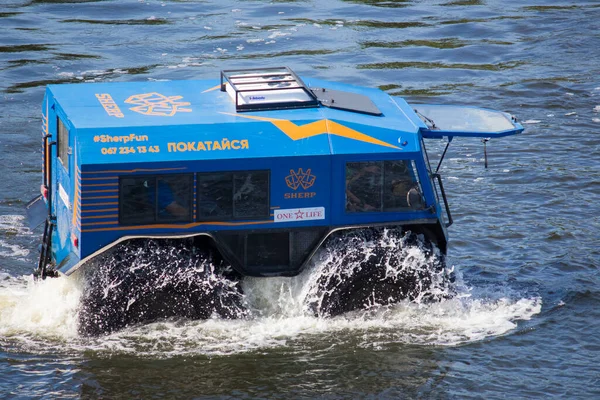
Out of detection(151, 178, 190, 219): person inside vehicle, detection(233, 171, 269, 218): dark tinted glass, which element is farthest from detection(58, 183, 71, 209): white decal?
detection(233, 171, 269, 218): dark tinted glass

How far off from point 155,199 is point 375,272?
3.05 meters

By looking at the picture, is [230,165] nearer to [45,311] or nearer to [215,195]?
[215,195]

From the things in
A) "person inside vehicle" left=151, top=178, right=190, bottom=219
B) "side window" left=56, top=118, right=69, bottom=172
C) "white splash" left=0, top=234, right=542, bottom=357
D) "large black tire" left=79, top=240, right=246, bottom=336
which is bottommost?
"white splash" left=0, top=234, right=542, bottom=357

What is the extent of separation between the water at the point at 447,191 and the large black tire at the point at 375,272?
0.21 meters

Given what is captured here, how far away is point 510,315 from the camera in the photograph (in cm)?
1395

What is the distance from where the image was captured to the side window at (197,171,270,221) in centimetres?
1225

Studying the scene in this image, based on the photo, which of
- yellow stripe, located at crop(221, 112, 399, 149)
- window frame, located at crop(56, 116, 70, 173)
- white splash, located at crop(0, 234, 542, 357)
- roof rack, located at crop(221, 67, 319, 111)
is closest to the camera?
yellow stripe, located at crop(221, 112, 399, 149)

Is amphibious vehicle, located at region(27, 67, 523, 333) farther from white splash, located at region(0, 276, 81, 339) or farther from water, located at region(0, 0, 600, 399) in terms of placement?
water, located at region(0, 0, 600, 399)

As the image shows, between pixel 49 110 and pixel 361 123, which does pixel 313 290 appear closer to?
pixel 361 123

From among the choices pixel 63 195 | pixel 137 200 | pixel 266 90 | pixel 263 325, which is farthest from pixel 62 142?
pixel 263 325

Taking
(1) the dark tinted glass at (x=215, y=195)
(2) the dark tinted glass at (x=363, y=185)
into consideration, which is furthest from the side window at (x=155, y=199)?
(2) the dark tinted glass at (x=363, y=185)

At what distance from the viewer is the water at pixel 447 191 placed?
40.4ft

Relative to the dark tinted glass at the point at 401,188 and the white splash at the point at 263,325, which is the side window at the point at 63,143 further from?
the dark tinted glass at the point at 401,188

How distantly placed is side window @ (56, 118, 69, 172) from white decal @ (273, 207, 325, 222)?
270 centimetres
